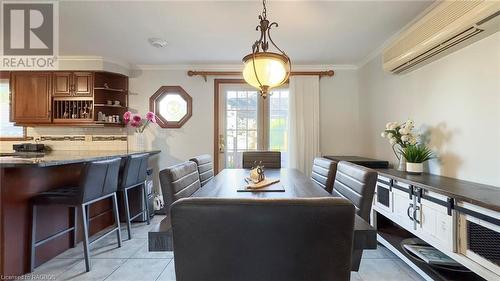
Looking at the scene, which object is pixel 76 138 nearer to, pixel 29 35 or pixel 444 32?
pixel 29 35

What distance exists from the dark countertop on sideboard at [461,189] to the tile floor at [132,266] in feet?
2.64

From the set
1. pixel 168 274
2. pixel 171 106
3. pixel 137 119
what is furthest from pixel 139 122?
pixel 168 274

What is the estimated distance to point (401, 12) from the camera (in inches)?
91.5

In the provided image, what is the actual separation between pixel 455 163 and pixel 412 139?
0.41 m

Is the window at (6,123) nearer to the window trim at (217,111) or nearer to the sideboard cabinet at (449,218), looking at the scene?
the window trim at (217,111)

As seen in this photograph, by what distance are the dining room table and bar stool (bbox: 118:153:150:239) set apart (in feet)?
4.27

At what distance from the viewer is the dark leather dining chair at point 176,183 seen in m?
1.41

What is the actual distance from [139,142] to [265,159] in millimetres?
2107

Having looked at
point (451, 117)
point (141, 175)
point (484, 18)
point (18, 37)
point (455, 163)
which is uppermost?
point (18, 37)

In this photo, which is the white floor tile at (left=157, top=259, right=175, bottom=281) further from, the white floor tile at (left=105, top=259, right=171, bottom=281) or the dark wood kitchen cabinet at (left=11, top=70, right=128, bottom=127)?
the dark wood kitchen cabinet at (left=11, top=70, right=128, bottom=127)

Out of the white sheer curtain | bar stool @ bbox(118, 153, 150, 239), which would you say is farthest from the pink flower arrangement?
the white sheer curtain

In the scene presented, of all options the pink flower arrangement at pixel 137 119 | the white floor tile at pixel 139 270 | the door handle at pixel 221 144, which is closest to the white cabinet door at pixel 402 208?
the white floor tile at pixel 139 270

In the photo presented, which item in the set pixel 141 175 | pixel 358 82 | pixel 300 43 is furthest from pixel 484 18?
pixel 141 175

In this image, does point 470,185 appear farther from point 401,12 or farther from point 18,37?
point 18,37
